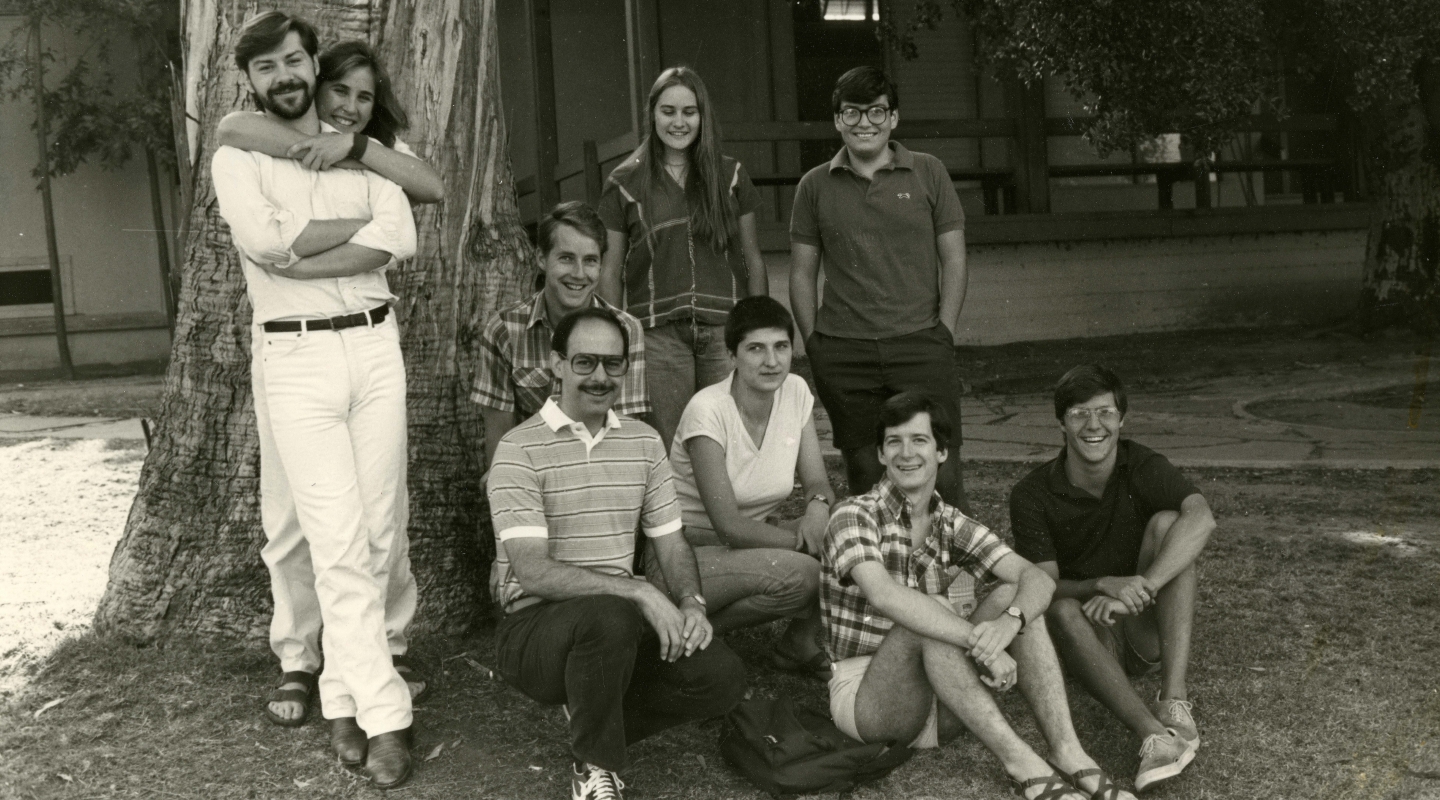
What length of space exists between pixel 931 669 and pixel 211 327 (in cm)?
245

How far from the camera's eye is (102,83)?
51.0ft

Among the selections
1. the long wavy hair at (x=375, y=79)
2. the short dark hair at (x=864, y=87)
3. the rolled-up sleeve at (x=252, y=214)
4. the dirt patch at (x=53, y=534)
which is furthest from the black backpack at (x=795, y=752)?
the dirt patch at (x=53, y=534)

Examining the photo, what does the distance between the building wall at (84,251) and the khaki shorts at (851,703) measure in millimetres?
14611

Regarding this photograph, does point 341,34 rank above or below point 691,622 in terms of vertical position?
above

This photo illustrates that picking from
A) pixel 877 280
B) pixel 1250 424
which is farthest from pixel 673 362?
pixel 1250 424

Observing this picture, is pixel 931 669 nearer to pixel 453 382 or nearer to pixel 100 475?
pixel 453 382

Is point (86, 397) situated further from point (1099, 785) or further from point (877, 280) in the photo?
point (1099, 785)

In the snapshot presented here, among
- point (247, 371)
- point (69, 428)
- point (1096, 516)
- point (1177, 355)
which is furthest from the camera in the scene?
point (1177, 355)

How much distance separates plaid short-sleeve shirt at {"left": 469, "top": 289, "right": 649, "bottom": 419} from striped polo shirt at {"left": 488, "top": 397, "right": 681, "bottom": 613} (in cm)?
42

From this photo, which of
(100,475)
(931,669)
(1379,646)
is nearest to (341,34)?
(931,669)

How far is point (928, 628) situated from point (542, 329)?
1.44m

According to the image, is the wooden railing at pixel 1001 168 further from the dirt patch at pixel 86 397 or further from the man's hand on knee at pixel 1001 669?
the man's hand on knee at pixel 1001 669

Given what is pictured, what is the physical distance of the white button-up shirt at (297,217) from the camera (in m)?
3.51

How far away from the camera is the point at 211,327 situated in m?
4.38
